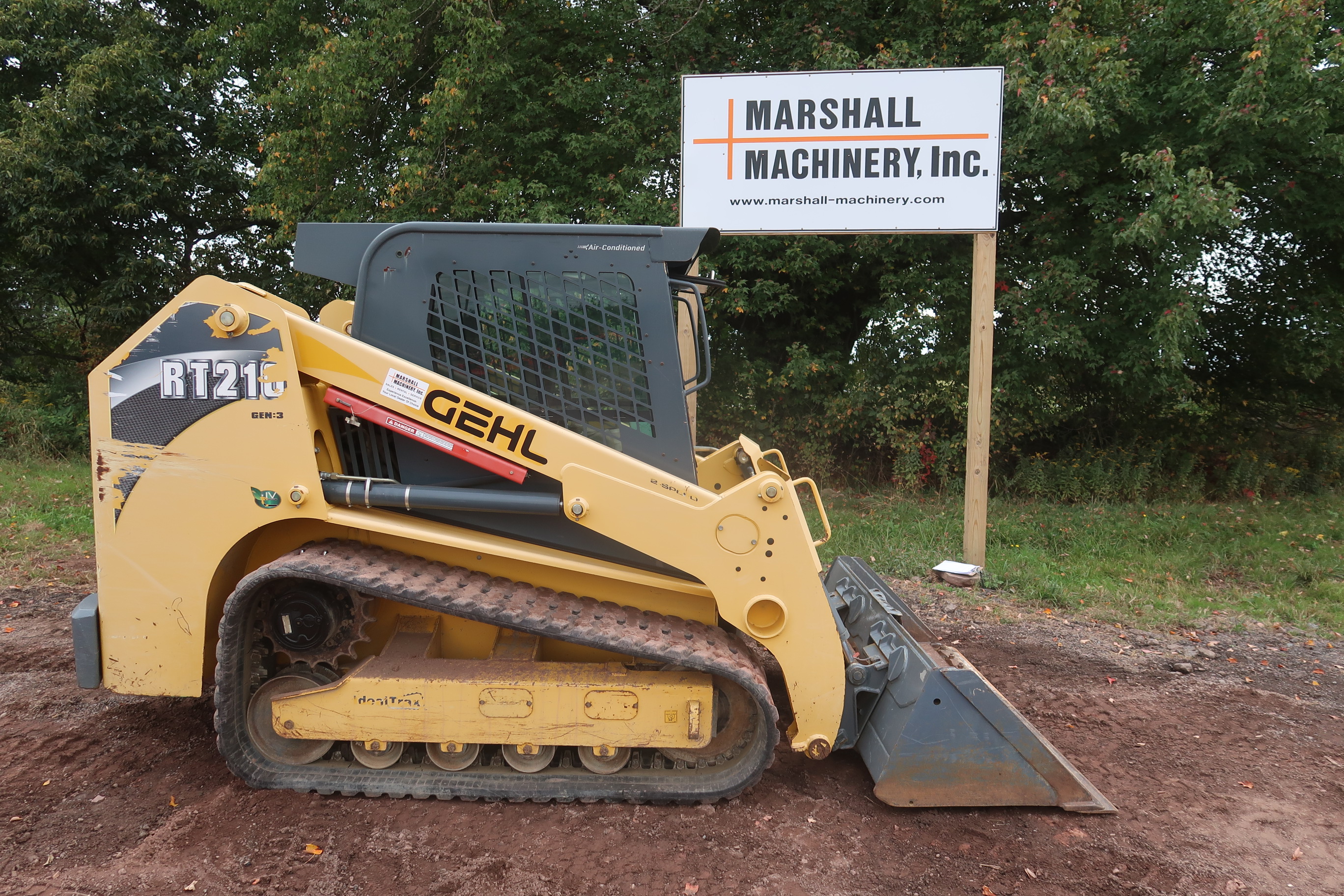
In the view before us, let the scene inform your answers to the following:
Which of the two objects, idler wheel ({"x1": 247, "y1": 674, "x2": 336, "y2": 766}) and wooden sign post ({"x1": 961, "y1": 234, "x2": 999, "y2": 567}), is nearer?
idler wheel ({"x1": 247, "y1": 674, "x2": 336, "y2": 766})

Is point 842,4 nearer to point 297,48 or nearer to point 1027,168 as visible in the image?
point 1027,168

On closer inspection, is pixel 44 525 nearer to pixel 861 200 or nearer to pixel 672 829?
pixel 672 829

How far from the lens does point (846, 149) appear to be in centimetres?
636

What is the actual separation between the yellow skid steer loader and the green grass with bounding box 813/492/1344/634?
360cm

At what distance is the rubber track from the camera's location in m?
3.01

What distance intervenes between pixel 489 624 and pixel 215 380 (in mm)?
1384

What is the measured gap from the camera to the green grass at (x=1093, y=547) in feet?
20.7

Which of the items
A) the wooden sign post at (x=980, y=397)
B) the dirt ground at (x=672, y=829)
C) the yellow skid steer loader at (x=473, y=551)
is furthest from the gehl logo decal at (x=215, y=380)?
the wooden sign post at (x=980, y=397)

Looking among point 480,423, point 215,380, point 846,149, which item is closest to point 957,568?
point 846,149

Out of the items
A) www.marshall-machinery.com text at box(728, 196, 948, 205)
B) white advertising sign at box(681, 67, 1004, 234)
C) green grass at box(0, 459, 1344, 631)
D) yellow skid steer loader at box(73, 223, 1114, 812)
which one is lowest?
green grass at box(0, 459, 1344, 631)

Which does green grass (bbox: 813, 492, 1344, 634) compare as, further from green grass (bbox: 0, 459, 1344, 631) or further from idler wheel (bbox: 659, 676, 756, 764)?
idler wheel (bbox: 659, 676, 756, 764)

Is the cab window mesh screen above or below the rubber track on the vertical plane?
above

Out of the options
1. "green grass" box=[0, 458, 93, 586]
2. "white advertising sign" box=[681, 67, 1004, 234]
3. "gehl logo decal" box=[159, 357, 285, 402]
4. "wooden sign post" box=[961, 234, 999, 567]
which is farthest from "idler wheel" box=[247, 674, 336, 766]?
"wooden sign post" box=[961, 234, 999, 567]

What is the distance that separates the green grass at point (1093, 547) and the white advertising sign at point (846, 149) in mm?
2916
